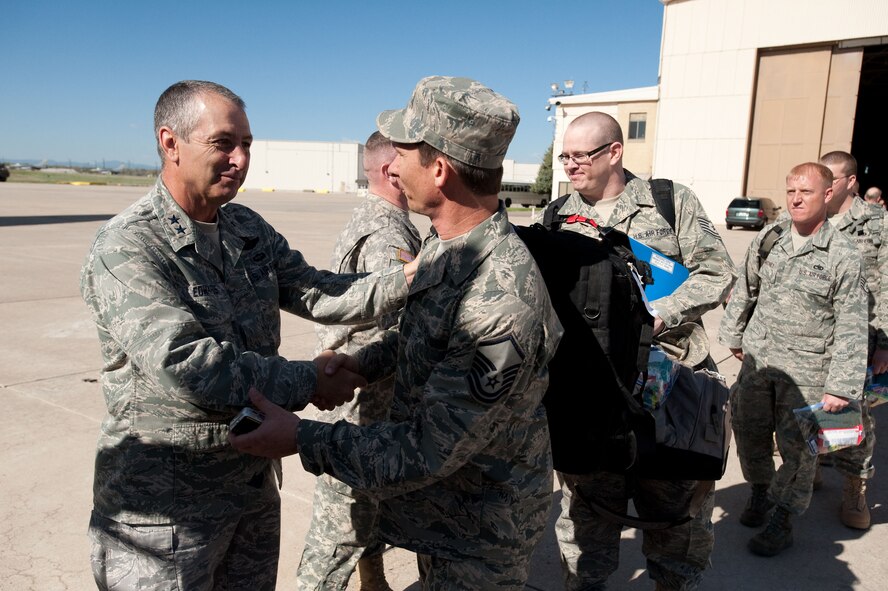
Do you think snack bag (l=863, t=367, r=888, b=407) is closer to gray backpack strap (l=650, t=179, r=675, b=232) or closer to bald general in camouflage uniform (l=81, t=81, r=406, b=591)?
gray backpack strap (l=650, t=179, r=675, b=232)

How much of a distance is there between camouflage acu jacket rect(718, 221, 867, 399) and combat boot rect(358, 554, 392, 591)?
2.46 meters

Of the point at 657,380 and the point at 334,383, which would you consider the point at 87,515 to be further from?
the point at 657,380

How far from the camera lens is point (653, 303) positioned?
2848mm

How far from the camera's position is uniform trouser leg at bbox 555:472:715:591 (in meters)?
2.66

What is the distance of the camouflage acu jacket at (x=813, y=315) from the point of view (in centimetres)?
343

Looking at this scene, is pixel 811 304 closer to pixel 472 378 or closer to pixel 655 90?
pixel 472 378

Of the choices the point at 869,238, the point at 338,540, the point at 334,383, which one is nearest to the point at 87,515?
the point at 338,540

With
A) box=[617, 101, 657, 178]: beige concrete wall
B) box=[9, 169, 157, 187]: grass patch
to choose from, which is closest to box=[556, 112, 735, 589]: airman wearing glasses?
box=[617, 101, 657, 178]: beige concrete wall

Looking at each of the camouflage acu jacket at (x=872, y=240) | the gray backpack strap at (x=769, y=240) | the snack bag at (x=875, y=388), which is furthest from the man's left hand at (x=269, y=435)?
the camouflage acu jacket at (x=872, y=240)

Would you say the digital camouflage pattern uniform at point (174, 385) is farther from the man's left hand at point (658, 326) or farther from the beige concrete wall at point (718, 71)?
the beige concrete wall at point (718, 71)

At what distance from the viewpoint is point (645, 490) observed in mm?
2727

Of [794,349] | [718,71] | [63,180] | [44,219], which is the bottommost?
[44,219]

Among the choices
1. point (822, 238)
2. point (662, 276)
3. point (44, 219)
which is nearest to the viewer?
point (662, 276)

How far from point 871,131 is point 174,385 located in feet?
150
